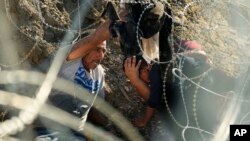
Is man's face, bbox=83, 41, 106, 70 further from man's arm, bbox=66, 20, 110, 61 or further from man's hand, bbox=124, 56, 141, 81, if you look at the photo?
man's hand, bbox=124, 56, 141, 81

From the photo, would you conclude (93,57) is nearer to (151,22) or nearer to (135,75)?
(135,75)

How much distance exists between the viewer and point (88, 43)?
3.97 meters

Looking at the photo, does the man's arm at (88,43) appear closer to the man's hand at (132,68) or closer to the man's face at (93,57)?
the man's face at (93,57)

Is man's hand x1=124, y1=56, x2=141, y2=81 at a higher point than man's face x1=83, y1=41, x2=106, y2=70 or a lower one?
lower

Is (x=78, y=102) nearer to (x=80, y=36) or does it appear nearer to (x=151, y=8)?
(x=80, y=36)

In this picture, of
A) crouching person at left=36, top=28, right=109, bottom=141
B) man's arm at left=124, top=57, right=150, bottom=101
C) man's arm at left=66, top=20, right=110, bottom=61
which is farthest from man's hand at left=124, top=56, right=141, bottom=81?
man's arm at left=66, top=20, right=110, bottom=61

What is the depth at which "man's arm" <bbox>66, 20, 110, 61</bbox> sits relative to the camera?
156 inches

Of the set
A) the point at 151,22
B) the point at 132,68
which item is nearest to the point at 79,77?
the point at 132,68

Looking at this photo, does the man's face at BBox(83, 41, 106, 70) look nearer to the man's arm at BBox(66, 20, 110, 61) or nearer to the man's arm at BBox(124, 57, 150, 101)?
the man's arm at BBox(66, 20, 110, 61)

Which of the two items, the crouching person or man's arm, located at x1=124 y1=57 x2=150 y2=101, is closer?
the crouching person

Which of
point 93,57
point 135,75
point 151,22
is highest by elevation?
point 151,22

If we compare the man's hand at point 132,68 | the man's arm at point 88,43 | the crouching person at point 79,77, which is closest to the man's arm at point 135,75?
the man's hand at point 132,68

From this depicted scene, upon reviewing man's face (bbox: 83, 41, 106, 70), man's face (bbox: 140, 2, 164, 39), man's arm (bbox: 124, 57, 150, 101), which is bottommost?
man's arm (bbox: 124, 57, 150, 101)

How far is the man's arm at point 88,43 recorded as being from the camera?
397 cm
